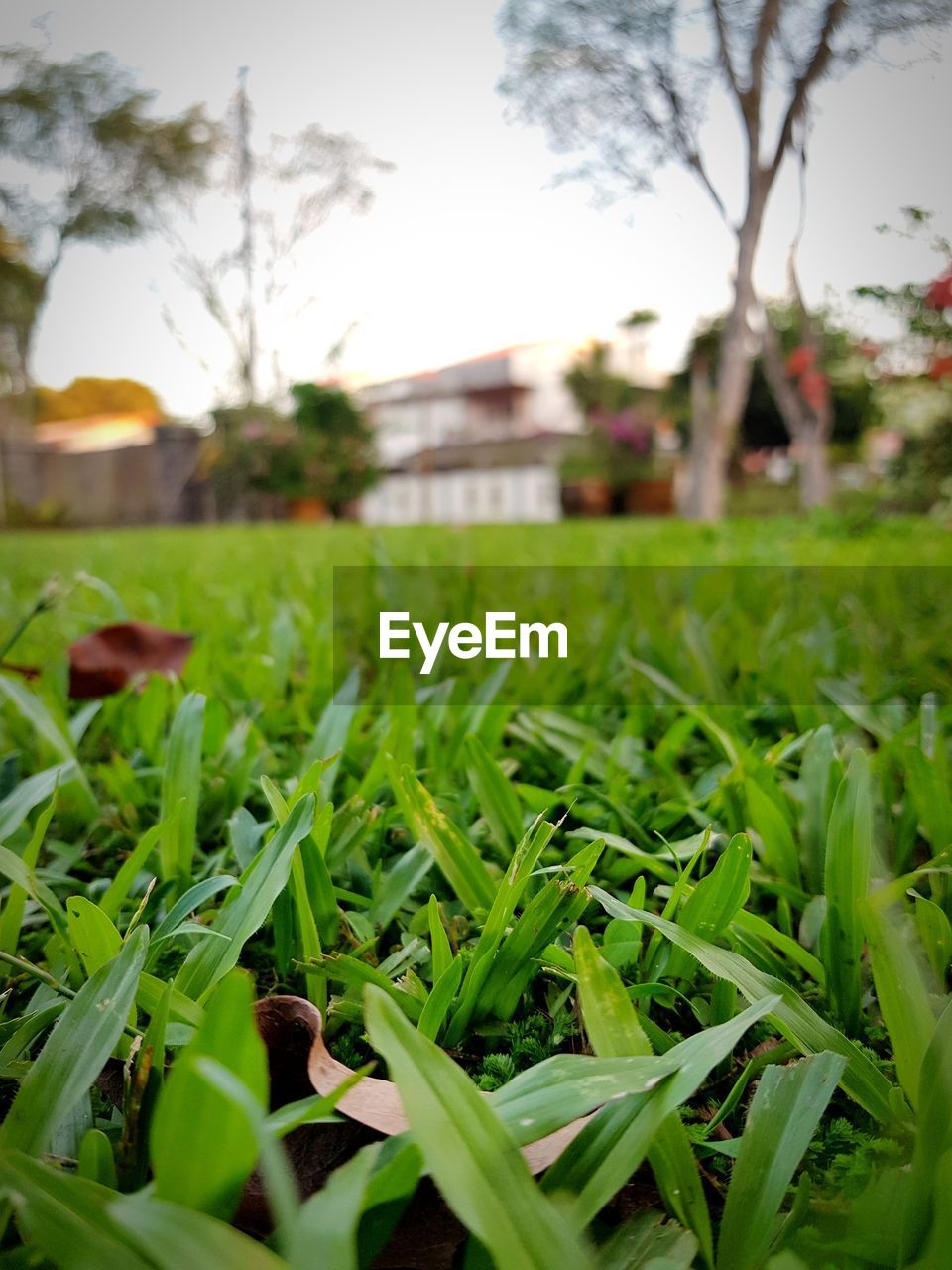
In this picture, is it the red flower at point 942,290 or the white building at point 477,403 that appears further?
the white building at point 477,403

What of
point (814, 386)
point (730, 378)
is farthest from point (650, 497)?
point (814, 386)

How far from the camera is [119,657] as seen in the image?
3.00 feet

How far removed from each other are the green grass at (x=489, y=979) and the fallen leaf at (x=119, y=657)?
0.13ft

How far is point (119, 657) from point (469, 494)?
31.8ft

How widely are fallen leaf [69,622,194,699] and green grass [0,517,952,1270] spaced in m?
0.04

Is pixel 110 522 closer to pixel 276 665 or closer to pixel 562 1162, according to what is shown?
pixel 276 665

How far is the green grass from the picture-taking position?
26 cm

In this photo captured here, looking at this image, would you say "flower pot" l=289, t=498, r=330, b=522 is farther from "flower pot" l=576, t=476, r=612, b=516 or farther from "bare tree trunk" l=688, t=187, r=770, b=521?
"bare tree trunk" l=688, t=187, r=770, b=521

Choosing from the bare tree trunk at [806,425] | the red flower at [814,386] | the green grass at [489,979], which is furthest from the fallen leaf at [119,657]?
the bare tree trunk at [806,425]

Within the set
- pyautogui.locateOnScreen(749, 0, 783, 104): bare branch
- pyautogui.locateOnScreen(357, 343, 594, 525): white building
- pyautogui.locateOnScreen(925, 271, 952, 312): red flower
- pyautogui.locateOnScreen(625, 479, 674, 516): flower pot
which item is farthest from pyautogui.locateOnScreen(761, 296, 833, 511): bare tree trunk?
pyautogui.locateOnScreen(925, 271, 952, 312): red flower

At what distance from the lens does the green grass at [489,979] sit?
26 cm

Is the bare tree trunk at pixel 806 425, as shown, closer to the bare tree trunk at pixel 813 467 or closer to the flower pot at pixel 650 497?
the bare tree trunk at pixel 813 467

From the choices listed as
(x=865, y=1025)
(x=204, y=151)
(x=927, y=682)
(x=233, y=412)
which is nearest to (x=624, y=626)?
(x=927, y=682)

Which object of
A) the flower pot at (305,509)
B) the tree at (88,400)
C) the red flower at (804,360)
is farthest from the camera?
the flower pot at (305,509)
